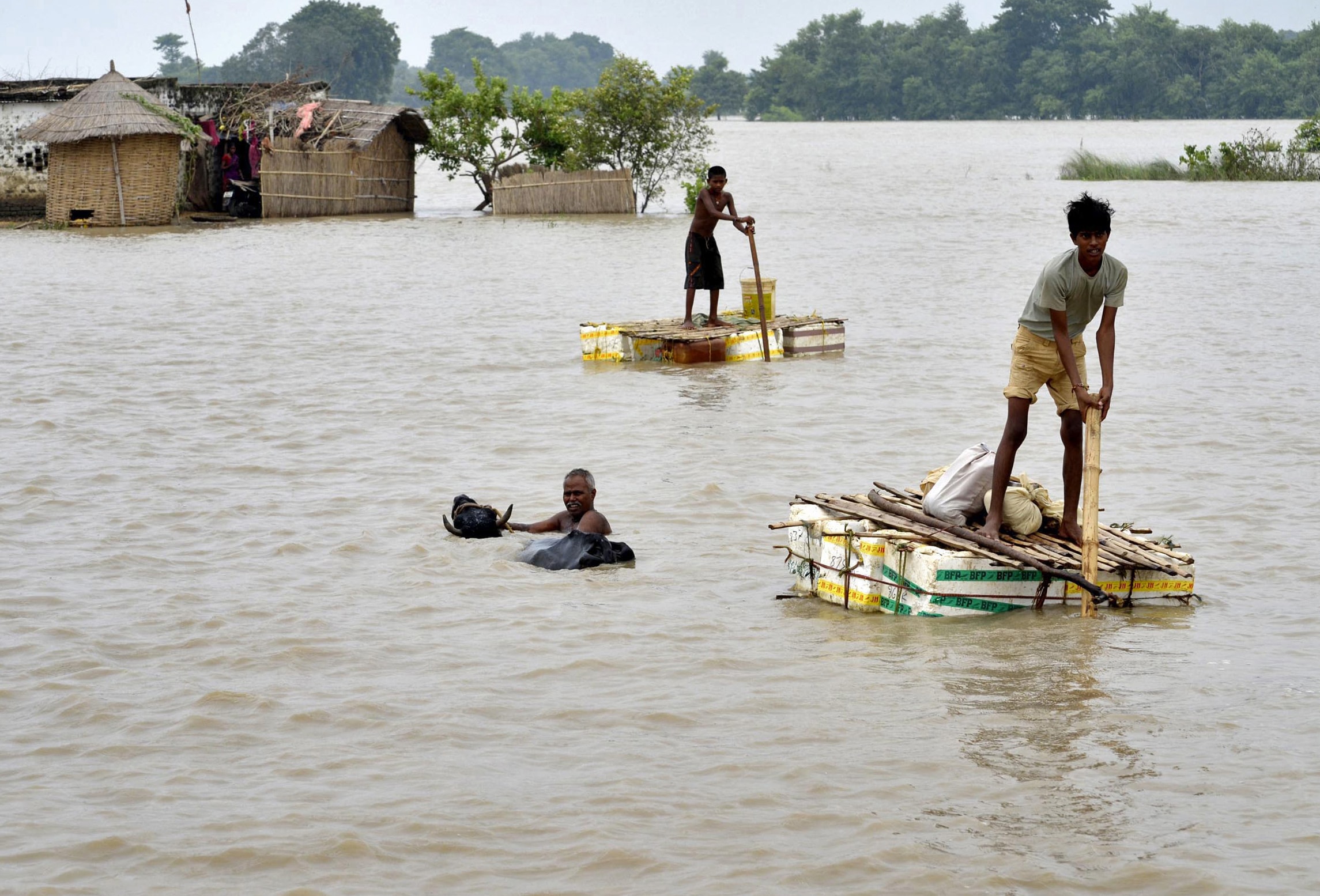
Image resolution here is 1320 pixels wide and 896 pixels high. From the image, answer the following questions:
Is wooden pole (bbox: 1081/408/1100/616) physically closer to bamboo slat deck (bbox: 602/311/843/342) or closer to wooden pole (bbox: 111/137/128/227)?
bamboo slat deck (bbox: 602/311/843/342)

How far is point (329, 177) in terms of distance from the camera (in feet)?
90.8

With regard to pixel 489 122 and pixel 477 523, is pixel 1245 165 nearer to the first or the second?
pixel 489 122

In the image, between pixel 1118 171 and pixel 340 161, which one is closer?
pixel 340 161

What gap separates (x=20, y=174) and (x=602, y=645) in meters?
24.8

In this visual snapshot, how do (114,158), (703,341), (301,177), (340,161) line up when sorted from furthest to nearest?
(340,161)
(301,177)
(114,158)
(703,341)

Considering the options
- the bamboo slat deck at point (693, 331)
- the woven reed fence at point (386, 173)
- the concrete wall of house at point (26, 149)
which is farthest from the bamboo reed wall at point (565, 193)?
the bamboo slat deck at point (693, 331)

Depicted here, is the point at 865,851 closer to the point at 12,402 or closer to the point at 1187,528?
the point at 1187,528

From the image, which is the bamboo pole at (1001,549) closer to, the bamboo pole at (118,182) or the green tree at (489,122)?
the bamboo pole at (118,182)

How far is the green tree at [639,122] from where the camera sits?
28125 millimetres

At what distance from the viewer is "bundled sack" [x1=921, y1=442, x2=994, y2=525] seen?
19.5 ft

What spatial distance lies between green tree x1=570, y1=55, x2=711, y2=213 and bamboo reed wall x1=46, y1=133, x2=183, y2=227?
7680 mm

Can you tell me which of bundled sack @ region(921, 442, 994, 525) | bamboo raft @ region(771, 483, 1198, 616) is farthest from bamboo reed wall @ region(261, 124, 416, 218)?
bundled sack @ region(921, 442, 994, 525)

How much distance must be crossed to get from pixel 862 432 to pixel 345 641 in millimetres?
4572

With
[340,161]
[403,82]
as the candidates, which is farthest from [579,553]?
[403,82]
